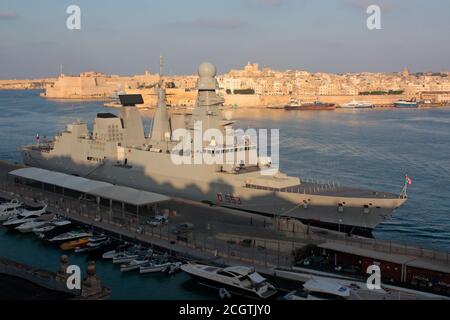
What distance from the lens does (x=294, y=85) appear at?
14025 centimetres

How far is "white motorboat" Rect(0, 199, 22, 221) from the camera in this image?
2294cm

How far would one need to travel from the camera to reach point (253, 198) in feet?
72.1

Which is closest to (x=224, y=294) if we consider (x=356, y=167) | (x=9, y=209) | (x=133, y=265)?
(x=133, y=265)

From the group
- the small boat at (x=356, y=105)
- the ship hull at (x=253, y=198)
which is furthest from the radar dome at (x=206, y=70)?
the small boat at (x=356, y=105)

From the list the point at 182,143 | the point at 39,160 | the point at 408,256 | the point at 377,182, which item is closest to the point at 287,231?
the point at 408,256

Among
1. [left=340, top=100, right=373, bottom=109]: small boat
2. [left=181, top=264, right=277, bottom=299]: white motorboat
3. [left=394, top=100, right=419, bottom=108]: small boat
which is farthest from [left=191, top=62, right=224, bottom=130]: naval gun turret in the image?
[left=394, top=100, right=419, bottom=108]: small boat

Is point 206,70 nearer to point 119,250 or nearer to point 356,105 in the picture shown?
point 119,250

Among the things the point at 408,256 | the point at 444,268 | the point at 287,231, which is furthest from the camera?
the point at 287,231

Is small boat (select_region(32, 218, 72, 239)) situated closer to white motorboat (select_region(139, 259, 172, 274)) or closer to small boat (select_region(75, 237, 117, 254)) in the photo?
small boat (select_region(75, 237, 117, 254))

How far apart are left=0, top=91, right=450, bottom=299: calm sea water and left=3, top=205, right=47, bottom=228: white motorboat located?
1.65ft

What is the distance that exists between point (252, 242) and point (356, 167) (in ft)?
70.5
